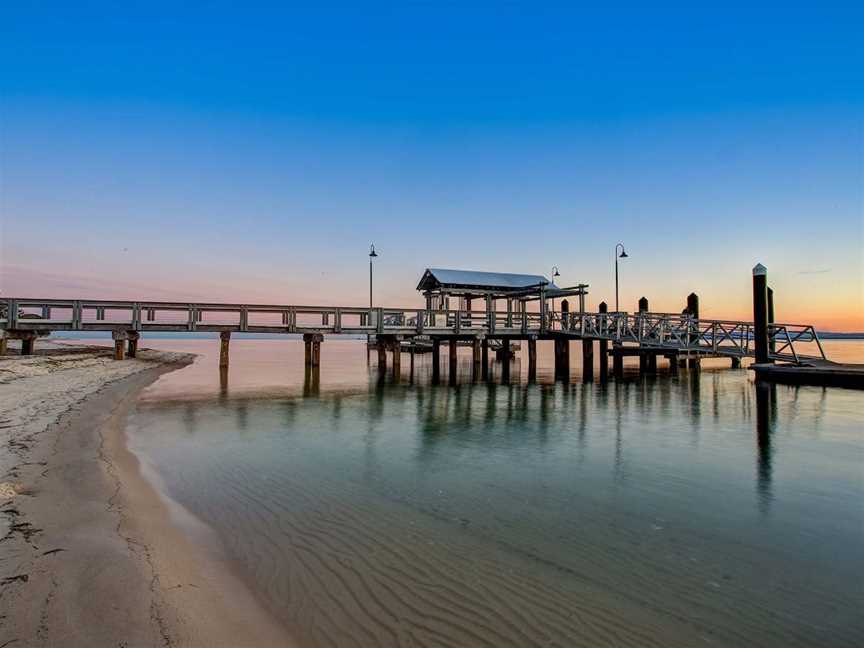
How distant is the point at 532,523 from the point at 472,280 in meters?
26.2

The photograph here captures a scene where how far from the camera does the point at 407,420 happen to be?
42.3ft

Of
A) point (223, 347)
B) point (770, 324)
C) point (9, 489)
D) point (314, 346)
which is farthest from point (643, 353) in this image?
point (9, 489)

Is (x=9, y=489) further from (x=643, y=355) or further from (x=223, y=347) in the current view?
(x=643, y=355)

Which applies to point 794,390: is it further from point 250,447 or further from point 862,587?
point 250,447

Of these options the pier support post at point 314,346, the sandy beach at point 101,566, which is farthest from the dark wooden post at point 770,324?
the sandy beach at point 101,566

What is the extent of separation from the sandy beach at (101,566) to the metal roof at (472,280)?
23.9 m

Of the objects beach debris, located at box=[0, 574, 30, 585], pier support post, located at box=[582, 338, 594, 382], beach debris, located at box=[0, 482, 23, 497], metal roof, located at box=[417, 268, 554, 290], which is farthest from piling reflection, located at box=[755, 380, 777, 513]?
metal roof, located at box=[417, 268, 554, 290]

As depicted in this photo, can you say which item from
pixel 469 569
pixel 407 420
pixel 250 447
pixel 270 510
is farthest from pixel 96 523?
pixel 407 420

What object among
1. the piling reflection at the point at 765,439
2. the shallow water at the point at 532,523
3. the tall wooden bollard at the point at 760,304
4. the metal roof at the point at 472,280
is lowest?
the piling reflection at the point at 765,439

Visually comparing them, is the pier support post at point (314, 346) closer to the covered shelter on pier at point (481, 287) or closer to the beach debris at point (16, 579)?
the covered shelter on pier at point (481, 287)

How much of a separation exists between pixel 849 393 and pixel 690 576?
20896 millimetres

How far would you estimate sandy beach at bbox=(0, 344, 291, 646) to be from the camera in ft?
9.62

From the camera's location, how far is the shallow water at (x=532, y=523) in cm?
346

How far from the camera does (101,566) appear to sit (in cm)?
371
